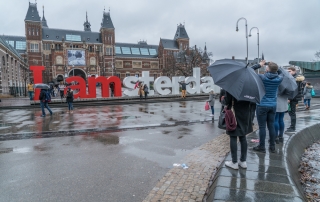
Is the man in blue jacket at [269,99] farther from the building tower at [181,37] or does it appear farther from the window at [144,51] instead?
the window at [144,51]

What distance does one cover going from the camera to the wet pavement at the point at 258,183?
2.97 metres

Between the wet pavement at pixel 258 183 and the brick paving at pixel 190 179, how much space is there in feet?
1.00

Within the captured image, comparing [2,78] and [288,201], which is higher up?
[2,78]

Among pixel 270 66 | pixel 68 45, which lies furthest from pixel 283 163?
pixel 68 45

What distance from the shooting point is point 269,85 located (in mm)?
4605

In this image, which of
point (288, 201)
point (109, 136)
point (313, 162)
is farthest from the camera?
point (109, 136)

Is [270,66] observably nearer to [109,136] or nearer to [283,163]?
[283,163]

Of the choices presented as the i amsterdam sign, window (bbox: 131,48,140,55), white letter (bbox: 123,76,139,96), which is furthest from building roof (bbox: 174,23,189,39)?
white letter (bbox: 123,76,139,96)

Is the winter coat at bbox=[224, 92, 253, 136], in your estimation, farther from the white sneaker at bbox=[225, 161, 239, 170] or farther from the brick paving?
the brick paving

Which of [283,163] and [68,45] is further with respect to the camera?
[68,45]

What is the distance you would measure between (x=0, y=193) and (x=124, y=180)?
183cm

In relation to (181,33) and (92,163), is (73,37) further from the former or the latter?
(92,163)

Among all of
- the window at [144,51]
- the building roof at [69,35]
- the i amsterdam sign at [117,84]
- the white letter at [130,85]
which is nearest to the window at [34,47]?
the building roof at [69,35]

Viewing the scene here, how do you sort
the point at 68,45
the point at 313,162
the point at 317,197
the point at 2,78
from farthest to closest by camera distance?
the point at 68,45 → the point at 2,78 → the point at 313,162 → the point at 317,197
